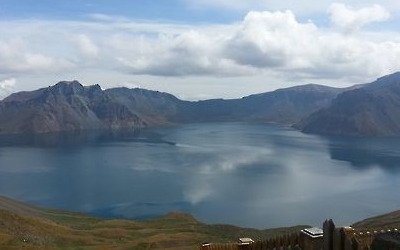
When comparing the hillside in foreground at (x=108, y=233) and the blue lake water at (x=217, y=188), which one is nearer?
the hillside in foreground at (x=108, y=233)

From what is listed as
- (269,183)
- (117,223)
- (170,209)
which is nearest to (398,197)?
(269,183)

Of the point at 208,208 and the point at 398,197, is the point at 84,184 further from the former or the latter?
the point at 398,197

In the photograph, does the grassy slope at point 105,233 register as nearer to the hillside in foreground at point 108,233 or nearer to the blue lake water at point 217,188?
the hillside in foreground at point 108,233

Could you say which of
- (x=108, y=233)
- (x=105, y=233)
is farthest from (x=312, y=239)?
(x=108, y=233)

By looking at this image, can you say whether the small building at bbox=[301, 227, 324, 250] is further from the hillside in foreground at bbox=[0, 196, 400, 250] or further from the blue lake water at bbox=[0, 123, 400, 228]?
the blue lake water at bbox=[0, 123, 400, 228]

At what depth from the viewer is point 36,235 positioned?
6494 cm

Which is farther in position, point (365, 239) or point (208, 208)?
point (208, 208)

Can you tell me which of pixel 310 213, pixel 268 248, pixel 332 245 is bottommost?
pixel 310 213

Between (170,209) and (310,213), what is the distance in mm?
31204

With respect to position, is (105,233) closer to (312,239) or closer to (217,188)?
(217,188)

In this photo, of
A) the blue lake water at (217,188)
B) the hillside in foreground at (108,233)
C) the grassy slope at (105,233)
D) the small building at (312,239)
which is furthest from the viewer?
the blue lake water at (217,188)

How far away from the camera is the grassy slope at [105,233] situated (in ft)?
205

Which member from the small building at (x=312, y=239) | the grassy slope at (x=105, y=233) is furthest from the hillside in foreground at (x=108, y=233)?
the small building at (x=312, y=239)

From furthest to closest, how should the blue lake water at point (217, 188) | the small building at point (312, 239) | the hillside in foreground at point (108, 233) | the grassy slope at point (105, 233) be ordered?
the blue lake water at point (217, 188)
the hillside in foreground at point (108, 233)
the grassy slope at point (105, 233)
the small building at point (312, 239)
